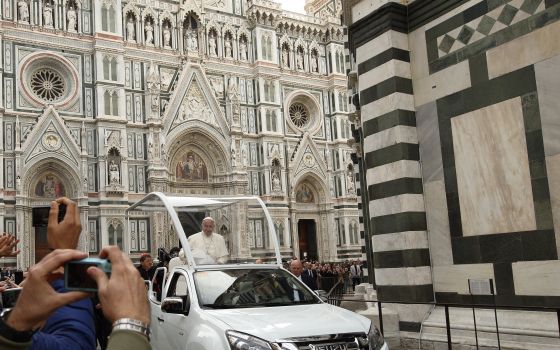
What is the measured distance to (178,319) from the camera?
7035 mm

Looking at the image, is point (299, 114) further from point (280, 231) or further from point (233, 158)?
point (280, 231)

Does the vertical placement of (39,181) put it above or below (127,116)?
below

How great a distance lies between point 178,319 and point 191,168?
96.7 feet

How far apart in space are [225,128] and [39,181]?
37.5 ft

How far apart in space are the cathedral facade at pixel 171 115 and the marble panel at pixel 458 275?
71.4 feet

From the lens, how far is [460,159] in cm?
888

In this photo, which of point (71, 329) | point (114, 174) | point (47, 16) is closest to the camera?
point (71, 329)

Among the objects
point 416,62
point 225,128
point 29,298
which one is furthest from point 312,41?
point 29,298

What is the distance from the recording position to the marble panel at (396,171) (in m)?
9.45

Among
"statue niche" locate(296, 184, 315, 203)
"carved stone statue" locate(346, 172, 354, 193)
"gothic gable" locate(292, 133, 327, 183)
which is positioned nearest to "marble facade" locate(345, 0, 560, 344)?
"gothic gable" locate(292, 133, 327, 183)

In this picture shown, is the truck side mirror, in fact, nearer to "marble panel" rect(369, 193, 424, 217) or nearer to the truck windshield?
the truck windshield

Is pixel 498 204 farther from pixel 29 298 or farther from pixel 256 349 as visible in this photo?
pixel 29 298

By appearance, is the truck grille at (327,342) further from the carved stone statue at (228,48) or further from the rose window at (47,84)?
the carved stone statue at (228,48)

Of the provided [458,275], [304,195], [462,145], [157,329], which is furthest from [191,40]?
[157,329]
